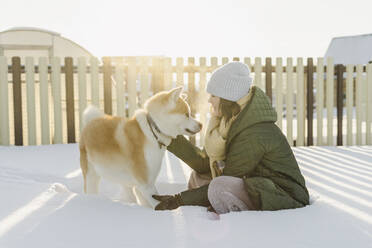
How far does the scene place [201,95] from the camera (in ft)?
19.6

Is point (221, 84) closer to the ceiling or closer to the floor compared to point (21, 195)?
closer to the ceiling

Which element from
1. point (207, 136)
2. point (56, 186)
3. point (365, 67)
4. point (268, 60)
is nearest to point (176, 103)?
point (207, 136)

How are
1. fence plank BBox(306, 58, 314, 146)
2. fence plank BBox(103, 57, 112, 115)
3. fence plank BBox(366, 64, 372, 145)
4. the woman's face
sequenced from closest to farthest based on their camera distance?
1. the woman's face
2. fence plank BBox(103, 57, 112, 115)
3. fence plank BBox(306, 58, 314, 146)
4. fence plank BBox(366, 64, 372, 145)

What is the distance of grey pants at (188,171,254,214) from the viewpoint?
2.04 meters

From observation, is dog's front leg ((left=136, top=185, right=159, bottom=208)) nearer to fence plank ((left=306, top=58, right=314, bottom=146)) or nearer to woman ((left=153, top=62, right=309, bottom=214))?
woman ((left=153, top=62, right=309, bottom=214))

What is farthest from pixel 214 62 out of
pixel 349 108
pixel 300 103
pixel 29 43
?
pixel 29 43

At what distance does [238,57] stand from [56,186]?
4.22 m

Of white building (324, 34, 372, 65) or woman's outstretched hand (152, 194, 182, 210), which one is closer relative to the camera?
woman's outstretched hand (152, 194, 182, 210)

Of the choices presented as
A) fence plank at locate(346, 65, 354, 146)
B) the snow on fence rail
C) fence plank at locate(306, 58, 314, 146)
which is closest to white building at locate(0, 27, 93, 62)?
the snow on fence rail

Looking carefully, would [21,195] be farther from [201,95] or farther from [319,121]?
[319,121]

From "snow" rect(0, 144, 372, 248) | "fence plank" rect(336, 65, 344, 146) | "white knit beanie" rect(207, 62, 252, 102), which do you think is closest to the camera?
"snow" rect(0, 144, 372, 248)

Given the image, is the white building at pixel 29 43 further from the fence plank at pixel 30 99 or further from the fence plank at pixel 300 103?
the fence plank at pixel 300 103

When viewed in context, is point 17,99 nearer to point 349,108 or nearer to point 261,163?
point 261,163

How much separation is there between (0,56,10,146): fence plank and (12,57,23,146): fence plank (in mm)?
120
